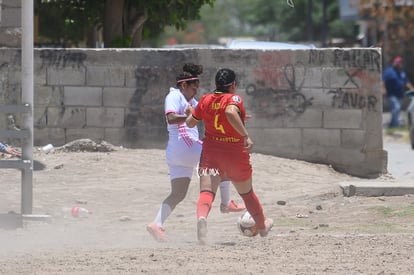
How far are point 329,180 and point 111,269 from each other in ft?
22.1

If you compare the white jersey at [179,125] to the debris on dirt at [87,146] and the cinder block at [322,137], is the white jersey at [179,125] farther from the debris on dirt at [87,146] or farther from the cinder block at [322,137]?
the cinder block at [322,137]

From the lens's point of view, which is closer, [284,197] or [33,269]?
[33,269]

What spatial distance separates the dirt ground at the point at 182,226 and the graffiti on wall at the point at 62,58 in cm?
121

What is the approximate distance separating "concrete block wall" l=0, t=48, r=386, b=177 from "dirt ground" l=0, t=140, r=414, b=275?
296mm

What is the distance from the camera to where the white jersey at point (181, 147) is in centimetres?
914

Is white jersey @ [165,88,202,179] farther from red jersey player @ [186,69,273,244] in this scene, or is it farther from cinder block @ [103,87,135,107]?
cinder block @ [103,87,135,107]

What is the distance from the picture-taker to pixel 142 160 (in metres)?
13.9

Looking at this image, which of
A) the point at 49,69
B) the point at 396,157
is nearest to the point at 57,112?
the point at 49,69

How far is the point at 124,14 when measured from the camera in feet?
58.2

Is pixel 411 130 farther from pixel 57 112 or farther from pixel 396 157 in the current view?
pixel 57 112

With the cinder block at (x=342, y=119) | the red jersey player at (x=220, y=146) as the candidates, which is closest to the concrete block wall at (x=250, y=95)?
the cinder block at (x=342, y=119)

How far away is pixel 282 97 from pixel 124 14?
446 cm

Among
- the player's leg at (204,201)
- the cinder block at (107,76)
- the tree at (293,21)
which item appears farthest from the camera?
the tree at (293,21)

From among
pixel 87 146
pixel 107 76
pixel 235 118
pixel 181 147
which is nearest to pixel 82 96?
pixel 107 76
